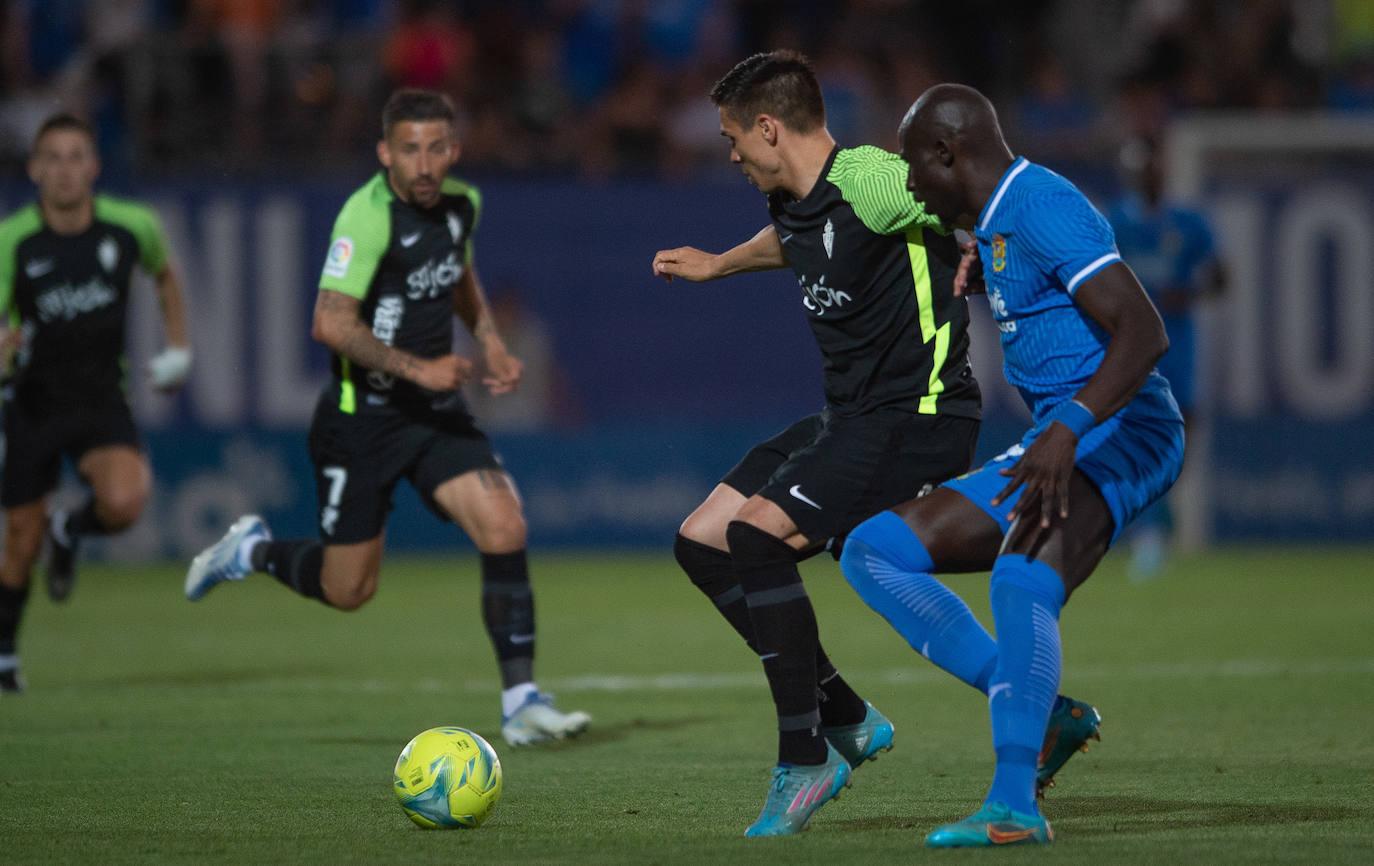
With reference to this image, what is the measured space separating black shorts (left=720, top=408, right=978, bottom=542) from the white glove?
4426 millimetres

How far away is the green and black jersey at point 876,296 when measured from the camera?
519cm

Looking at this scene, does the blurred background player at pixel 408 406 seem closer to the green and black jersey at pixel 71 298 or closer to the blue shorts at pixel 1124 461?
the green and black jersey at pixel 71 298

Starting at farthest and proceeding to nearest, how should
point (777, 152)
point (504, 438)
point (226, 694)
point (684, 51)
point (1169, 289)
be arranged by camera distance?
1. point (684, 51)
2. point (504, 438)
3. point (1169, 289)
4. point (226, 694)
5. point (777, 152)

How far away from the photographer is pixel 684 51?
55.8ft

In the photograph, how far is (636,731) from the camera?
6.95 m

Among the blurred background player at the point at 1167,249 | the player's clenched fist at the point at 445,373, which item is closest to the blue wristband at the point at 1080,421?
the player's clenched fist at the point at 445,373

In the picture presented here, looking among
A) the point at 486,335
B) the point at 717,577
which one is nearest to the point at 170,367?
the point at 486,335

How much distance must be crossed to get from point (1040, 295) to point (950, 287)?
656 millimetres

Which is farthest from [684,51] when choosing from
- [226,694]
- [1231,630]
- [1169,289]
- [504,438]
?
[226,694]

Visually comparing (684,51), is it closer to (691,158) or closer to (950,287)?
(691,158)

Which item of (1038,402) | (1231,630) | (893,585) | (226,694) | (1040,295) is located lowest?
(1231,630)

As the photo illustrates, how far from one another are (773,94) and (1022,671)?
181cm

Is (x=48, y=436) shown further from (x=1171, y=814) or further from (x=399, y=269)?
(x=1171, y=814)

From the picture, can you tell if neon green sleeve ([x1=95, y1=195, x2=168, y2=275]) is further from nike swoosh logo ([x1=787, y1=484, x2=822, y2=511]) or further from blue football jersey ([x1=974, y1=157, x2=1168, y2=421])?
blue football jersey ([x1=974, y1=157, x2=1168, y2=421])
